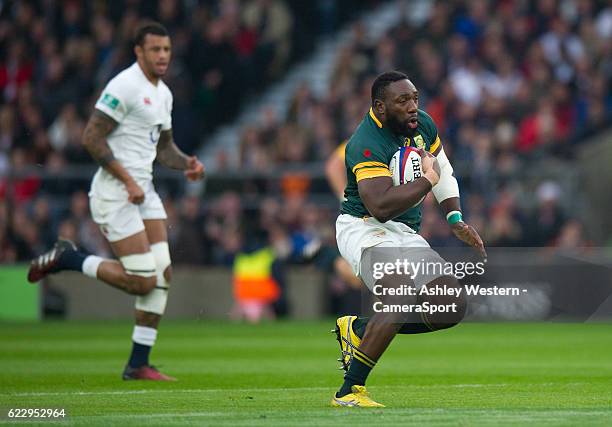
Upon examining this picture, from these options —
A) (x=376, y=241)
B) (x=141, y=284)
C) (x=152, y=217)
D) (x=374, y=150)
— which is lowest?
(x=141, y=284)

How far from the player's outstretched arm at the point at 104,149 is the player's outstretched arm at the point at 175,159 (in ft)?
2.50

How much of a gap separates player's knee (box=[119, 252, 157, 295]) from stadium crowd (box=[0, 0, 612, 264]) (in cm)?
975

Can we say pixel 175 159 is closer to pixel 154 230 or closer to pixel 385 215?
pixel 154 230

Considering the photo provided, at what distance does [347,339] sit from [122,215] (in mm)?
2817

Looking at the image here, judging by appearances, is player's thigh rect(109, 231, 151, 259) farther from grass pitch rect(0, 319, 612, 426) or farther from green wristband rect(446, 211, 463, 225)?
green wristband rect(446, 211, 463, 225)

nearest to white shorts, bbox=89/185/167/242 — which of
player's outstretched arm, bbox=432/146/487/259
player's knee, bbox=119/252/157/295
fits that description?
player's knee, bbox=119/252/157/295

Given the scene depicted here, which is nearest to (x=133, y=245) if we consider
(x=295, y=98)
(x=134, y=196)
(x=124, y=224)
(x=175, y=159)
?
(x=124, y=224)

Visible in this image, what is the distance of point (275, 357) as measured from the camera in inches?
551

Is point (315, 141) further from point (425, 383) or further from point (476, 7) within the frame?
point (425, 383)

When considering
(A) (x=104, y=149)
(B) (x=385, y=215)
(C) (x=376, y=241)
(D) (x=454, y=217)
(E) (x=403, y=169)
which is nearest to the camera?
(B) (x=385, y=215)

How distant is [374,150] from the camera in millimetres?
8758

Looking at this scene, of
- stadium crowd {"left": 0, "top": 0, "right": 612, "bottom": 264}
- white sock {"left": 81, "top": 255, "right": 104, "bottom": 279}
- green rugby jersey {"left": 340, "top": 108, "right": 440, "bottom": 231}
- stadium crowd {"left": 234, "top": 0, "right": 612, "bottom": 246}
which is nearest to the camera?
green rugby jersey {"left": 340, "top": 108, "right": 440, "bottom": 231}

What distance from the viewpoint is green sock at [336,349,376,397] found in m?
8.70

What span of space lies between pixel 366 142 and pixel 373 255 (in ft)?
2.42
